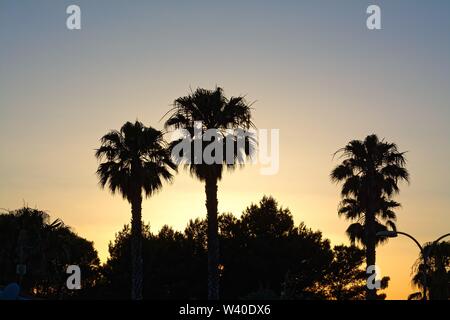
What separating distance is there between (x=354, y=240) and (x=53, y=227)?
21.4 metres

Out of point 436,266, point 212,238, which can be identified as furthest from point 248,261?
point 212,238

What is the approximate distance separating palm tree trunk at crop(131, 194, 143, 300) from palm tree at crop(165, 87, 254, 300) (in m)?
6.40

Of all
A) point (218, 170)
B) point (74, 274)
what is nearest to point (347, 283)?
Result: point (74, 274)

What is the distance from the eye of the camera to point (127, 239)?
3942 inches

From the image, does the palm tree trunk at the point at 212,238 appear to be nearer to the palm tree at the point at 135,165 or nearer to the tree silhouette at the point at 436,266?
the palm tree at the point at 135,165

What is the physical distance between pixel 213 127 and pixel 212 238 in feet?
20.6

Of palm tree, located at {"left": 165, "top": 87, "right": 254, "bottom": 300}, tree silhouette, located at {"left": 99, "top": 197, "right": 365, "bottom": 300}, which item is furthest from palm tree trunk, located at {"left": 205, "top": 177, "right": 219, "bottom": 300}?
tree silhouette, located at {"left": 99, "top": 197, "right": 365, "bottom": 300}

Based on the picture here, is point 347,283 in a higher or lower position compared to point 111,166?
lower

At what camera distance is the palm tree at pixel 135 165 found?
5194 centimetres

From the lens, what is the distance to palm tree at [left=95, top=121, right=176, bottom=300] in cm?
5194

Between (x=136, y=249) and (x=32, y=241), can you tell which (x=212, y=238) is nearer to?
(x=136, y=249)

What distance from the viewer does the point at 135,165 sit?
52.7 m

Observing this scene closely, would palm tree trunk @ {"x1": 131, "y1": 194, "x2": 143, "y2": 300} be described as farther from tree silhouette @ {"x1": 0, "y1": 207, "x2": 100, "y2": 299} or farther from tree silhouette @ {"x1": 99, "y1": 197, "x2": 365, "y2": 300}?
tree silhouette @ {"x1": 99, "y1": 197, "x2": 365, "y2": 300}
